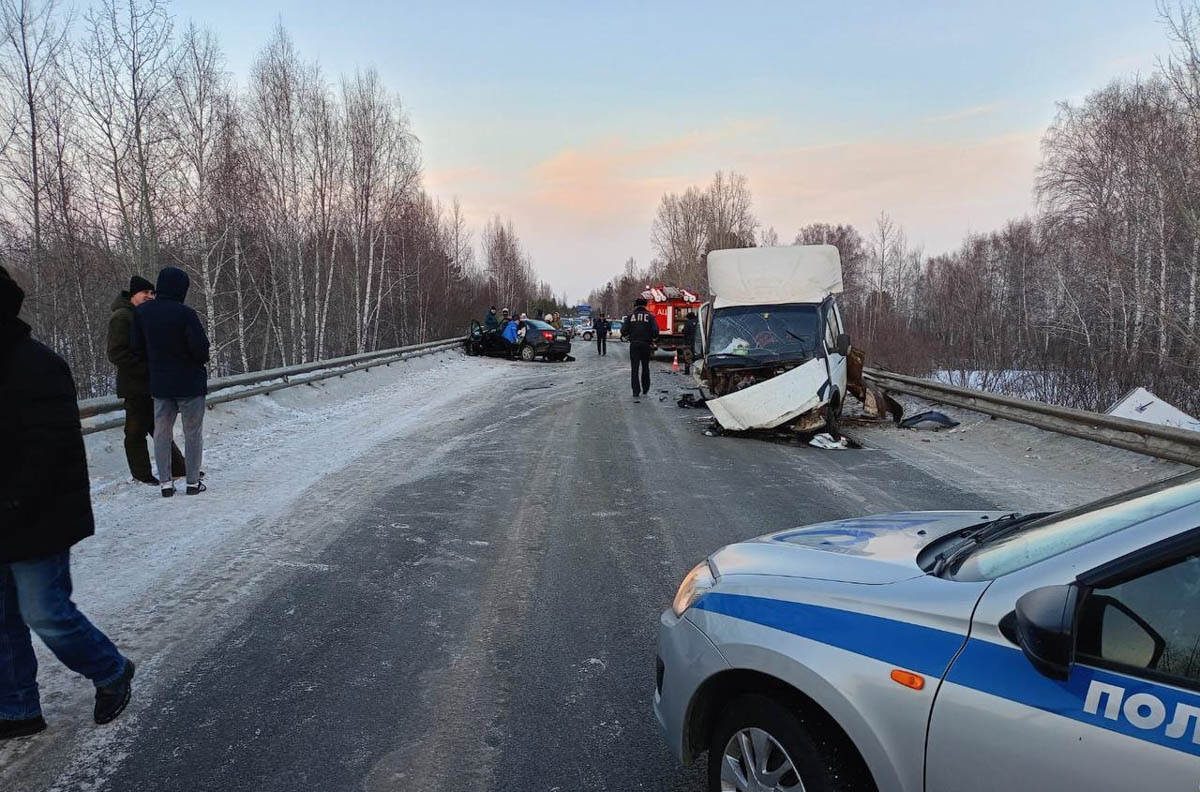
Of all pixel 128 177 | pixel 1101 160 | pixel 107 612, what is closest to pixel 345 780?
pixel 107 612

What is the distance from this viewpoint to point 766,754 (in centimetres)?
212

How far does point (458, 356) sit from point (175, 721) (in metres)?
24.8

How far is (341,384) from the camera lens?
1526cm

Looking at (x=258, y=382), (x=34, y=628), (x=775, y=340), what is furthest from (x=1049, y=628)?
(x=258, y=382)

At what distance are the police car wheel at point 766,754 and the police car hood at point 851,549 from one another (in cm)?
44

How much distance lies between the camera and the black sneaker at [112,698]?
3010mm

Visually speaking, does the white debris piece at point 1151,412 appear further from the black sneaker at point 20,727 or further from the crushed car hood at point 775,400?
the black sneaker at point 20,727

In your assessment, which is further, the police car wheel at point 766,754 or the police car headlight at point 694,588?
the police car headlight at point 694,588

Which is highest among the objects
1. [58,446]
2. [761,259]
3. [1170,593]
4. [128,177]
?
[128,177]

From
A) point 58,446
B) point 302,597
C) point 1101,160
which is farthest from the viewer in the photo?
point 1101,160

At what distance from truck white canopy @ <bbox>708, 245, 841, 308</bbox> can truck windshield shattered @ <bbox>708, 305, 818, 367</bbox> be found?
0.28 m

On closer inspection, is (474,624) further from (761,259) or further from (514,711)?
(761,259)

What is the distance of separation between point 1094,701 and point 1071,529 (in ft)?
2.33

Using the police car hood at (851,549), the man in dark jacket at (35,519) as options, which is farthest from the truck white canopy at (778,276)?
the man in dark jacket at (35,519)
